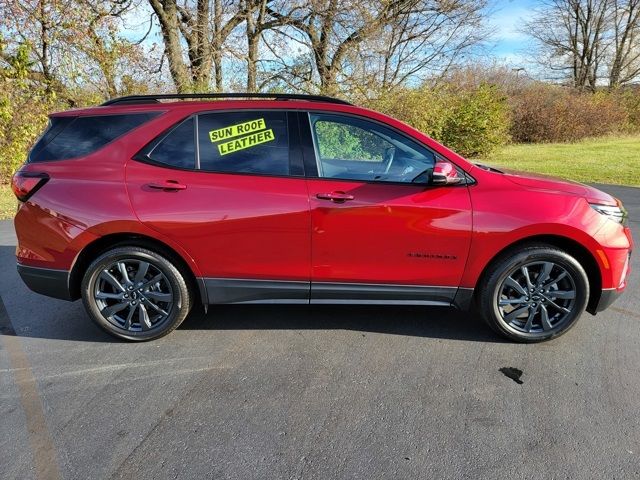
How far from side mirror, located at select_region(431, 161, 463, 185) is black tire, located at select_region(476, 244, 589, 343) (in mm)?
670

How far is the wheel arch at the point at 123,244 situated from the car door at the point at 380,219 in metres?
0.93

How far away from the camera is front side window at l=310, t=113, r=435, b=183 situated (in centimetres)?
329

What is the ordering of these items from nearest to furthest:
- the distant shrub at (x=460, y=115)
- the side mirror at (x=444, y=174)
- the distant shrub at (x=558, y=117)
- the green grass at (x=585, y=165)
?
the side mirror at (x=444, y=174)
the green grass at (x=585, y=165)
the distant shrub at (x=460, y=115)
the distant shrub at (x=558, y=117)

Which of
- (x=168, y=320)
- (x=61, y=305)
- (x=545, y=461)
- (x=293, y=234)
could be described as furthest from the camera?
(x=61, y=305)

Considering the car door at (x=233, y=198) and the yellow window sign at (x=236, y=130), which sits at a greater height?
the yellow window sign at (x=236, y=130)

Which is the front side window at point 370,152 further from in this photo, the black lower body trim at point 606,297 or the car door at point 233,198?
the black lower body trim at point 606,297

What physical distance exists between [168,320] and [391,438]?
1893mm

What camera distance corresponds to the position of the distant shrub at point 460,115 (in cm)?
1439

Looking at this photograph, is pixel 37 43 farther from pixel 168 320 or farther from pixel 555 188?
pixel 555 188

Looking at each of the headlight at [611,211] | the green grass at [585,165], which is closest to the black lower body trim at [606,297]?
the headlight at [611,211]

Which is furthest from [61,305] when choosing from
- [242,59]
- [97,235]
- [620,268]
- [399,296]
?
[242,59]

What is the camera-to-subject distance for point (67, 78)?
1229cm

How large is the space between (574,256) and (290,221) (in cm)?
207

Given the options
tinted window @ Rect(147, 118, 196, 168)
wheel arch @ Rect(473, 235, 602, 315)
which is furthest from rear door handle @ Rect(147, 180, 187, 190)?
wheel arch @ Rect(473, 235, 602, 315)
